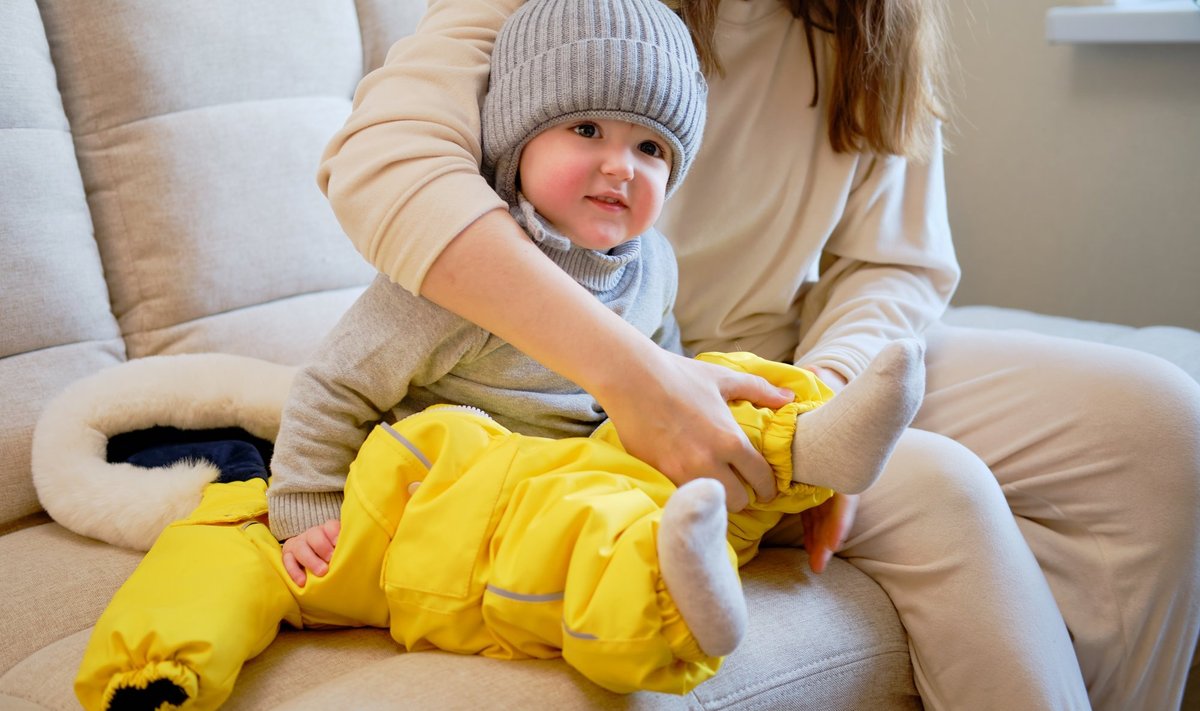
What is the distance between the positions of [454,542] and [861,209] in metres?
0.70

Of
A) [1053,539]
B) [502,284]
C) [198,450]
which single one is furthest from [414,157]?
[1053,539]

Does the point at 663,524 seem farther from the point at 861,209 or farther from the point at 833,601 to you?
the point at 861,209

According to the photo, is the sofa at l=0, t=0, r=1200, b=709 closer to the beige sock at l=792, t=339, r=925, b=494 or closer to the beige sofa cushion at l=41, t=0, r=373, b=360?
the beige sofa cushion at l=41, t=0, r=373, b=360

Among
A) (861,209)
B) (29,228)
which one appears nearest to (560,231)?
(861,209)

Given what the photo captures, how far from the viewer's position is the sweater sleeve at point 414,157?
0.94m

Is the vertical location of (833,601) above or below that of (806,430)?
below

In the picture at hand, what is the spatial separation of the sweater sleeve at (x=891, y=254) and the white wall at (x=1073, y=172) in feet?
2.36

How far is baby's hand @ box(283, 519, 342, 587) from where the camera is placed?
3.01ft

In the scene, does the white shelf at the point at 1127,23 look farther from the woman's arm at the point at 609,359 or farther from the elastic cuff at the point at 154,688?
the elastic cuff at the point at 154,688

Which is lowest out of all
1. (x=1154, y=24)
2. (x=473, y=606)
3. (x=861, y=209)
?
(x=473, y=606)

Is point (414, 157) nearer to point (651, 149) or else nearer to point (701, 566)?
point (651, 149)

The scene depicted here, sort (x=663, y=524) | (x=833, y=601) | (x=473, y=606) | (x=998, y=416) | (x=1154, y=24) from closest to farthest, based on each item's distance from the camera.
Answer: (x=663, y=524), (x=473, y=606), (x=833, y=601), (x=998, y=416), (x=1154, y=24)

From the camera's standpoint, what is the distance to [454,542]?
84cm

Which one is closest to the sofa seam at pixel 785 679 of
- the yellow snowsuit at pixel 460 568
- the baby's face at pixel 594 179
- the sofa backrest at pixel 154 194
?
the yellow snowsuit at pixel 460 568
